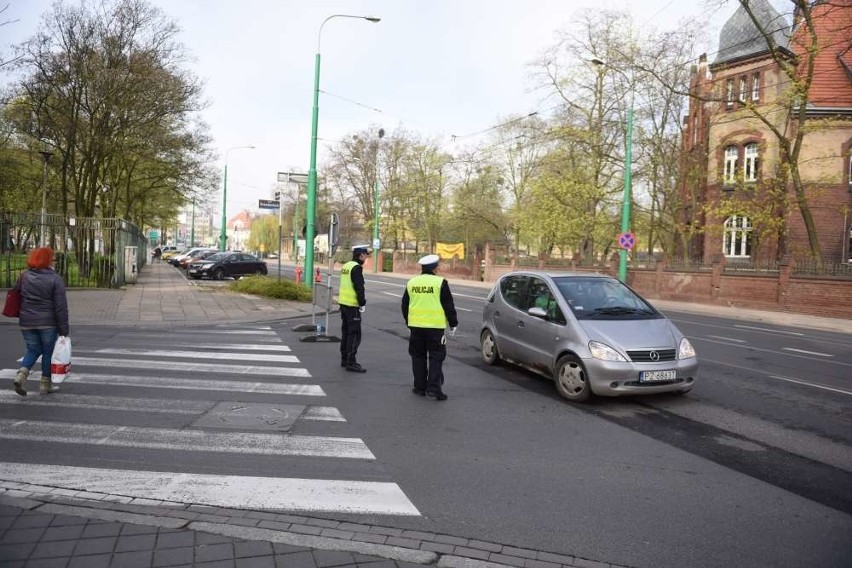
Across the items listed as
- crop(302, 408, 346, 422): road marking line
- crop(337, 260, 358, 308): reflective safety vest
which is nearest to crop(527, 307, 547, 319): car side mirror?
crop(337, 260, 358, 308): reflective safety vest

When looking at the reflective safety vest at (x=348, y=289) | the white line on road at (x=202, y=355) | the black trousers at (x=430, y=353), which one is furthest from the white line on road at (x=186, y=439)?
the white line on road at (x=202, y=355)

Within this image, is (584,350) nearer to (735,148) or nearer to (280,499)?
(280,499)

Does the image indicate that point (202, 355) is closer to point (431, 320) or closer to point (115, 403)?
point (115, 403)

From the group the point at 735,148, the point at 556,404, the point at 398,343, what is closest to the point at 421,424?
the point at 556,404

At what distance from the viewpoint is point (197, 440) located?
545 centimetres

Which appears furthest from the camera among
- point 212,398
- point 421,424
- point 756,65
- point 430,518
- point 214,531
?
point 756,65

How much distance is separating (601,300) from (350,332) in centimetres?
346

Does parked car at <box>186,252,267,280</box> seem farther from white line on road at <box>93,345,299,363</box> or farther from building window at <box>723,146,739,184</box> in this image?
building window at <box>723,146,739,184</box>

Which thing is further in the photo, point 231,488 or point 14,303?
point 14,303

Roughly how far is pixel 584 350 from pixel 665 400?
1.28 meters

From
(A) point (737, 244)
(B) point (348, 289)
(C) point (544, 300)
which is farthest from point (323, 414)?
(A) point (737, 244)

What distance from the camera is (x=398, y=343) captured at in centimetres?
1234

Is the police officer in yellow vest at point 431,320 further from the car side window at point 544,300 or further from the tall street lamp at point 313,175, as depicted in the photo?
the tall street lamp at point 313,175

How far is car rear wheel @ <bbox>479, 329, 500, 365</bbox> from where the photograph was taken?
31.6ft
